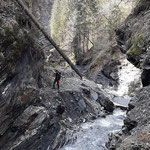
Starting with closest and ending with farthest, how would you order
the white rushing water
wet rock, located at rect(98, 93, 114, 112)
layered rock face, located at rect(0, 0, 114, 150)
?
layered rock face, located at rect(0, 0, 114, 150) → the white rushing water → wet rock, located at rect(98, 93, 114, 112)

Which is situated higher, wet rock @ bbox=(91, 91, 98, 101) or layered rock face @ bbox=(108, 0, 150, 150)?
layered rock face @ bbox=(108, 0, 150, 150)

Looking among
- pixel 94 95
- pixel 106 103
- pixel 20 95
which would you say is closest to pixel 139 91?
pixel 20 95

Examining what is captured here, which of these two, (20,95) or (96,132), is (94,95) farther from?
(20,95)

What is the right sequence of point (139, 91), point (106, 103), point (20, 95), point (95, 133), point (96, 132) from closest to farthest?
point (20, 95)
point (139, 91)
point (95, 133)
point (96, 132)
point (106, 103)

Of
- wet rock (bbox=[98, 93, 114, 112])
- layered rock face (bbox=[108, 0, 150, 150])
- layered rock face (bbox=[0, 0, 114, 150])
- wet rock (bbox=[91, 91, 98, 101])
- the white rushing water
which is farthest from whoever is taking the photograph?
wet rock (bbox=[91, 91, 98, 101])

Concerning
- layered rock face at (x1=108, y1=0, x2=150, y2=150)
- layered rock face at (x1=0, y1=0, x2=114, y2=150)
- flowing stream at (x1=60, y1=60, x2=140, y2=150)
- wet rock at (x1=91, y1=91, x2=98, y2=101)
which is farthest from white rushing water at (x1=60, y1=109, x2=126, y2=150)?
wet rock at (x1=91, y1=91, x2=98, y2=101)

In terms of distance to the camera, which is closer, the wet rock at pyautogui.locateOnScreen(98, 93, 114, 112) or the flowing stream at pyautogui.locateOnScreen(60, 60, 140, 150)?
the flowing stream at pyautogui.locateOnScreen(60, 60, 140, 150)

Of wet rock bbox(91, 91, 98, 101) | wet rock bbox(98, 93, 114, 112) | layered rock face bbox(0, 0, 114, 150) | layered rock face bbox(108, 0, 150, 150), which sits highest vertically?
layered rock face bbox(0, 0, 114, 150)

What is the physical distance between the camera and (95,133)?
14.7 metres

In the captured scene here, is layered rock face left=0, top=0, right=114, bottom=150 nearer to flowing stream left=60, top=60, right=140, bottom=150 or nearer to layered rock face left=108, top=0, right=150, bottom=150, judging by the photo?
flowing stream left=60, top=60, right=140, bottom=150

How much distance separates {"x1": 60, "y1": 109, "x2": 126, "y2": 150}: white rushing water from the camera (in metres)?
12.7

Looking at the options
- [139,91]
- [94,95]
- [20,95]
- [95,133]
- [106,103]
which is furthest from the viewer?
[94,95]

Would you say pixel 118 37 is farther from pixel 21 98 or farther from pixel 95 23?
pixel 95 23

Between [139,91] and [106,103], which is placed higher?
[139,91]
